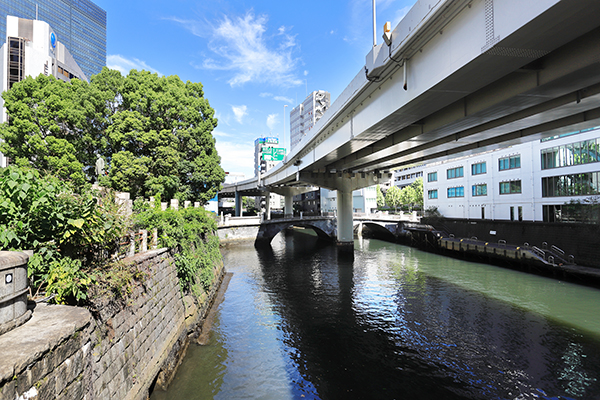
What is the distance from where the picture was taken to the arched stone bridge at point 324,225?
150 ft

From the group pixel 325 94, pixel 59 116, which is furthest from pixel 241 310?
pixel 325 94

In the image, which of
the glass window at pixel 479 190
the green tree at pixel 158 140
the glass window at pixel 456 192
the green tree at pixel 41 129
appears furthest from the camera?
the glass window at pixel 456 192

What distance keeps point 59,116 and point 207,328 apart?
74.5 feet

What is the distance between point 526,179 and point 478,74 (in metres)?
30.6

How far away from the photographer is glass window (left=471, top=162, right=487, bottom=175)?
3838cm

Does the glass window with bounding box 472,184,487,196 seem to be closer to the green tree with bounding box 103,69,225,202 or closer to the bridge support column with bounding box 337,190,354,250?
the bridge support column with bounding box 337,190,354,250

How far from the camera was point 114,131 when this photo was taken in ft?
82.2

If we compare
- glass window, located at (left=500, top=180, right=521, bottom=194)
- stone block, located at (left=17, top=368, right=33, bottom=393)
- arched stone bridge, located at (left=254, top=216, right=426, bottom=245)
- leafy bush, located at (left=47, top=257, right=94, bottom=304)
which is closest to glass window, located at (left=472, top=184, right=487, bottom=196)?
glass window, located at (left=500, top=180, right=521, bottom=194)

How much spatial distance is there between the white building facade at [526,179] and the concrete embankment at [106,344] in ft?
114

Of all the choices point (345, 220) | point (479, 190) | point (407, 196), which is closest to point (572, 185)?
point (479, 190)

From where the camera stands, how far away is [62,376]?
14.9ft

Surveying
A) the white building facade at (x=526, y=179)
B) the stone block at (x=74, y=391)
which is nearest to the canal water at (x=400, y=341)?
the stone block at (x=74, y=391)

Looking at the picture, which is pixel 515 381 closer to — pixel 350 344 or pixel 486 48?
pixel 350 344

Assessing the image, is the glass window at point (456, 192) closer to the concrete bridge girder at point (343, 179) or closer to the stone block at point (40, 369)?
the concrete bridge girder at point (343, 179)
